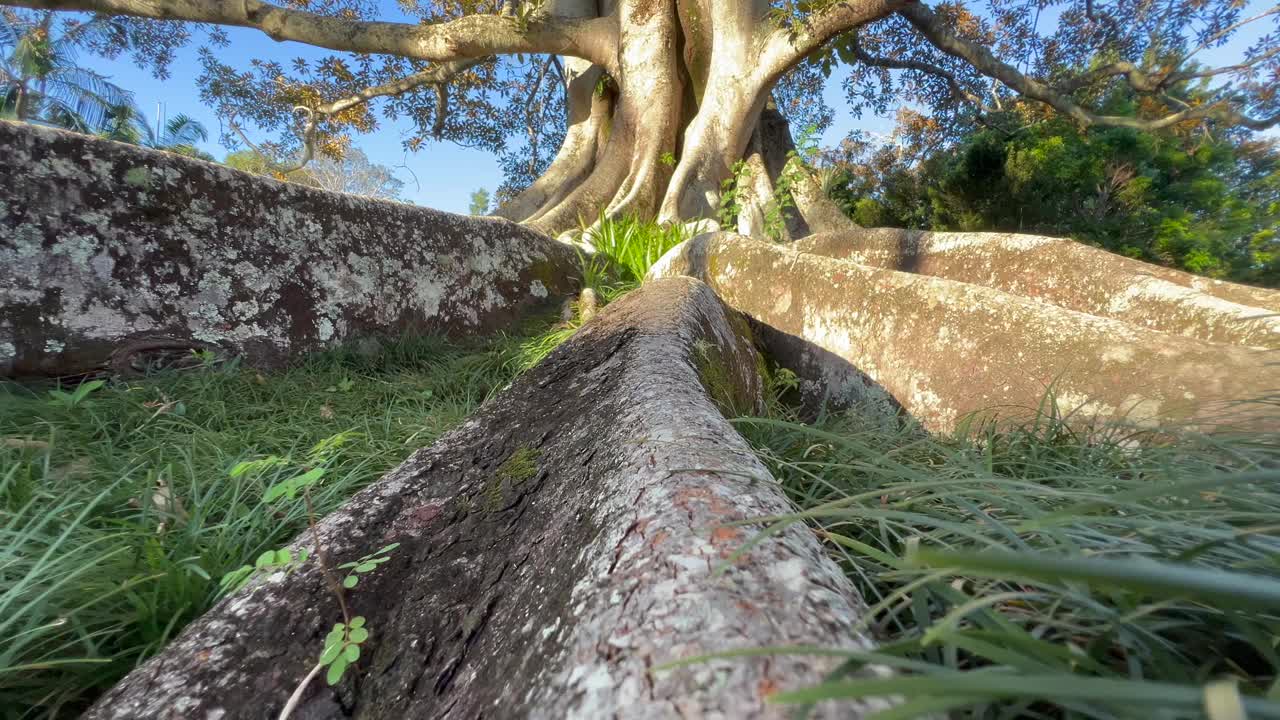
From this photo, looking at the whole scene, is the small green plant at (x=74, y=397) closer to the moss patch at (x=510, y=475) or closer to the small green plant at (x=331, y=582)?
the small green plant at (x=331, y=582)

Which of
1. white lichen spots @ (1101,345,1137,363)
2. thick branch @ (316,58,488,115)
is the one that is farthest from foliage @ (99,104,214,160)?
white lichen spots @ (1101,345,1137,363)

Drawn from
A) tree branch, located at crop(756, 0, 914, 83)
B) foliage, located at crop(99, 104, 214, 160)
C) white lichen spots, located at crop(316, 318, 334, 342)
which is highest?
Result: foliage, located at crop(99, 104, 214, 160)

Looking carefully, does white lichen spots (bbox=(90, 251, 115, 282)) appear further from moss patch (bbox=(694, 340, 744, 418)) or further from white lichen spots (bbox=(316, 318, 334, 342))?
moss patch (bbox=(694, 340, 744, 418))

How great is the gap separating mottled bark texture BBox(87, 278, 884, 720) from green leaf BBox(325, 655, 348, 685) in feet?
0.12

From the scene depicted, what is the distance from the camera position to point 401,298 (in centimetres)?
255

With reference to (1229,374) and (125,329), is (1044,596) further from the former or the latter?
(125,329)

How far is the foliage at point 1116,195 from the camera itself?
6.45 m

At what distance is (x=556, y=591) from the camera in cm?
57

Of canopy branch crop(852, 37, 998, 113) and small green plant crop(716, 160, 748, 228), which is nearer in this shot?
small green plant crop(716, 160, 748, 228)

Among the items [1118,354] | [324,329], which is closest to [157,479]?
[324,329]

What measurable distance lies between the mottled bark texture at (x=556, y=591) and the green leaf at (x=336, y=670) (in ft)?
0.12

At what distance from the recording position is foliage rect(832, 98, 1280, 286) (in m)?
6.45

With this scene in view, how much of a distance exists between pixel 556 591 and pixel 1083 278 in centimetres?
314

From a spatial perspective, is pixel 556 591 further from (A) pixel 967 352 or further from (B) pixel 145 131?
(B) pixel 145 131
